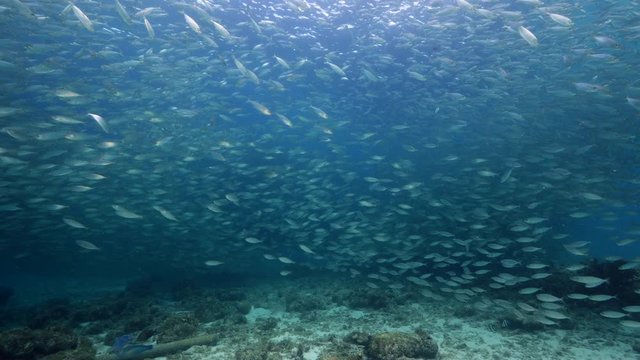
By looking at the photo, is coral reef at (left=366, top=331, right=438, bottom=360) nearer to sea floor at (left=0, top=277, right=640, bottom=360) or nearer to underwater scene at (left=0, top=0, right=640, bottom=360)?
underwater scene at (left=0, top=0, right=640, bottom=360)

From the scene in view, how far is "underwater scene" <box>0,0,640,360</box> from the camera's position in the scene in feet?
33.9

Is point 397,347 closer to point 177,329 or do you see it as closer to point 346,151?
point 177,329

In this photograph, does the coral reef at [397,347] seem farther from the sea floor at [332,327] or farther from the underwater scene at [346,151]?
the sea floor at [332,327]

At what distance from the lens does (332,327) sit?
11844 mm

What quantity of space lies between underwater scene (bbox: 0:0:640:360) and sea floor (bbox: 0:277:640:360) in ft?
0.33

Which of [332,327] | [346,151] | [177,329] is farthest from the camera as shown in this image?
[346,151]

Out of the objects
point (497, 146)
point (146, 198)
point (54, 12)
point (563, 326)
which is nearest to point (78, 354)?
point (54, 12)

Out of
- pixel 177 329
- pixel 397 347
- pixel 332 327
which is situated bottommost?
pixel 332 327

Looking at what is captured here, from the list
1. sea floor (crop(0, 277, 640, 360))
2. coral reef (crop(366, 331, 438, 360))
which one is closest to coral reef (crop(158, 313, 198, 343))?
sea floor (crop(0, 277, 640, 360))

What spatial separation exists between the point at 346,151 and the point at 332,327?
15.1 metres

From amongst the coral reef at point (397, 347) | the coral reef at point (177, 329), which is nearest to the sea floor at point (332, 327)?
the coral reef at point (177, 329)

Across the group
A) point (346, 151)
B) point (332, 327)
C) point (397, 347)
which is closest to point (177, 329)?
point (332, 327)

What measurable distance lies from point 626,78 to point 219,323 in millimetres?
19928

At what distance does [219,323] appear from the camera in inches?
498
